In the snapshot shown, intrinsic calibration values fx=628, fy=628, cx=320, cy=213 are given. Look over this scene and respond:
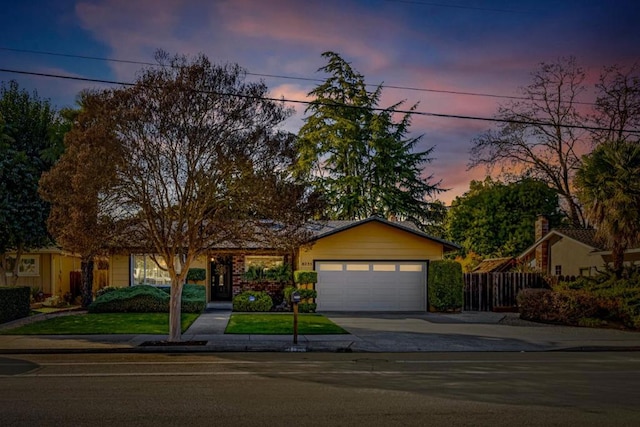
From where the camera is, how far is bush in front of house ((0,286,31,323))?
67.6 feet

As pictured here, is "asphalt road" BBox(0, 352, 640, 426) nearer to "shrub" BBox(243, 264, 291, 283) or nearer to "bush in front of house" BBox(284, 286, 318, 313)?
"bush in front of house" BBox(284, 286, 318, 313)

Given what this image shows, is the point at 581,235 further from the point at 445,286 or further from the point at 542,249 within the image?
the point at 445,286

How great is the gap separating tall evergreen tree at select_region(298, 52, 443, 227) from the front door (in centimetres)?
1375

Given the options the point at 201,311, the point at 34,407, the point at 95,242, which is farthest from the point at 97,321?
the point at 34,407

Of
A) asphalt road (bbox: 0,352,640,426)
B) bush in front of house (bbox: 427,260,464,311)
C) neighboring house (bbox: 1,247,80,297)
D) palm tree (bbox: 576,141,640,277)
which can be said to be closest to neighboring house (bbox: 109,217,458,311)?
bush in front of house (bbox: 427,260,464,311)

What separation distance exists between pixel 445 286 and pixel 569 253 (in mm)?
10629

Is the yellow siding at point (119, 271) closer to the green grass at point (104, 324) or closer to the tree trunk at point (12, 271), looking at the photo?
the tree trunk at point (12, 271)

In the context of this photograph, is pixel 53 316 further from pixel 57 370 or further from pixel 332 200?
pixel 332 200

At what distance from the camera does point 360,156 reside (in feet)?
147

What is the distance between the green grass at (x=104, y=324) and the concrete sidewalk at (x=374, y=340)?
2.54 ft

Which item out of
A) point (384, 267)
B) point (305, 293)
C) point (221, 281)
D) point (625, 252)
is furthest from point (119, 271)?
point (625, 252)

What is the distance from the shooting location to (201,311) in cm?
2483

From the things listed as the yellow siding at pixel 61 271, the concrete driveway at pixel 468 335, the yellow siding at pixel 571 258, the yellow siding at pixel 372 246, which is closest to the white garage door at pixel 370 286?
the yellow siding at pixel 372 246

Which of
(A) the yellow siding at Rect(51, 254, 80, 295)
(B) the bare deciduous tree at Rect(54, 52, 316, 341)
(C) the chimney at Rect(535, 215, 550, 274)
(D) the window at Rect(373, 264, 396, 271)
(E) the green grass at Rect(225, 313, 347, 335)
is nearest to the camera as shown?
(B) the bare deciduous tree at Rect(54, 52, 316, 341)
